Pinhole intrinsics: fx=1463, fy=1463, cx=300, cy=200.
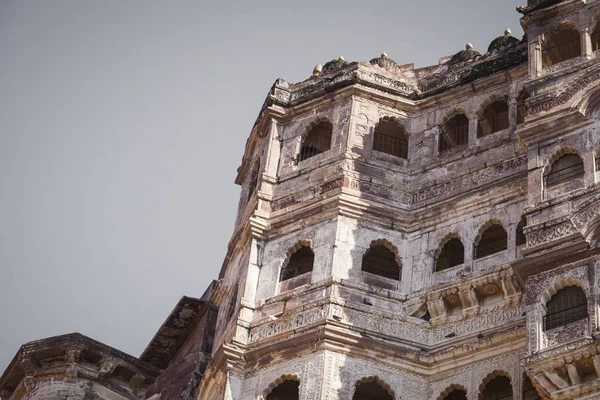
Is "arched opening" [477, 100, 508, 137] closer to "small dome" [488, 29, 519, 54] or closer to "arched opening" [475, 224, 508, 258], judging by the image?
"small dome" [488, 29, 519, 54]

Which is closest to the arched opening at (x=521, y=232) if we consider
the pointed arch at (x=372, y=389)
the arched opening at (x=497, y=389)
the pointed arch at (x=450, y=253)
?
the pointed arch at (x=450, y=253)

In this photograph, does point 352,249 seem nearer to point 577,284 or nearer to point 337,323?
point 337,323

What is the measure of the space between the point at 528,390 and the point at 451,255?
4463 millimetres

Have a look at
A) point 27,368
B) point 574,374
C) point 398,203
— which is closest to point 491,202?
point 398,203

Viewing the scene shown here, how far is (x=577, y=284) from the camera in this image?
2500 cm

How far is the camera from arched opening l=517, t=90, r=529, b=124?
31.3 metres

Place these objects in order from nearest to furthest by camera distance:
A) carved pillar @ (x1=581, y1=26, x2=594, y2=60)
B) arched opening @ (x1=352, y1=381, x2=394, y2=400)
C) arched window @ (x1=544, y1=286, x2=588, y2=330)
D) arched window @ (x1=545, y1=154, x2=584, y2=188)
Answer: arched window @ (x1=544, y1=286, x2=588, y2=330) → arched window @ (x1=545, y1=154, x2=584, y2=188) → arched opening @ (x1=352, y1=381, x2=394, y2=400) → carved pillar @ (x1=581, y1=26, x2=594, y2=60)

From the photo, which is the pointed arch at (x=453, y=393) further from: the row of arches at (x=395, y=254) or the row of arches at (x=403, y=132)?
the row of arches at (x=403, y=132)

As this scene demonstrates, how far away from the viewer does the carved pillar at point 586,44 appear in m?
29.2

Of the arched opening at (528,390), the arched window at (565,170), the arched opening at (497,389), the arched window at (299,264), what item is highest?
the arched window at (565,170)

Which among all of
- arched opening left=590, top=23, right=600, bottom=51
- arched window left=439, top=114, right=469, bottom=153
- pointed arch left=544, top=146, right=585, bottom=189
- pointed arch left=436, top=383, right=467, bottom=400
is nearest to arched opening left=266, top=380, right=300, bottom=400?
pointed arch left=436, top=383, right=467, bottom=400

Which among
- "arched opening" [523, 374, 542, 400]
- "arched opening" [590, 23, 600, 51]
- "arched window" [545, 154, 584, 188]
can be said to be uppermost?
"arched opening" [590, 23, 600, 51]

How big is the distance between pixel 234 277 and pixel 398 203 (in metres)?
3.94

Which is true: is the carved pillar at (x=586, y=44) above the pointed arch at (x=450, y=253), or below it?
above
